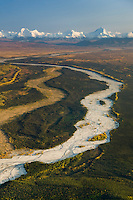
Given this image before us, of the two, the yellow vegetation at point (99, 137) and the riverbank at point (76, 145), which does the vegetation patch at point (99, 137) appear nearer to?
the yellow vegetation at point (99, 137)

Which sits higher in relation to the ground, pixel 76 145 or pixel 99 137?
pixel 99 137

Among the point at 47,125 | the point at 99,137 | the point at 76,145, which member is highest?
the point at 47,125

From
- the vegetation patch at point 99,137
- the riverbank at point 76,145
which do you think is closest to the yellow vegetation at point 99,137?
the vegetation patch at point 99,137

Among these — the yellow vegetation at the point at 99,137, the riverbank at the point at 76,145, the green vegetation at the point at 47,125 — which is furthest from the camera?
the yellow vegetation at the point at 99,137

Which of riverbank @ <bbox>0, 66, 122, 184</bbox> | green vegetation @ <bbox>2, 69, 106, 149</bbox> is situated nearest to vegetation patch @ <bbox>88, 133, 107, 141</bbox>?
riverbank @ <bbox>0, 66, 122, 184</bbox>

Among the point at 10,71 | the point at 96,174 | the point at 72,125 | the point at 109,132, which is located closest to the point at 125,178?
the point at 96,174

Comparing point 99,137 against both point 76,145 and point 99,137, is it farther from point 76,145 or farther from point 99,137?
point 76,145

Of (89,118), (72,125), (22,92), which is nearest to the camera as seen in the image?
(72,125)

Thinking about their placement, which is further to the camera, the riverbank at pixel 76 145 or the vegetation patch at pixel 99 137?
the vegetation patch at pixel 99 137

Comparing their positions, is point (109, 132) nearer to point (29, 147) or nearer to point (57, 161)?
point (57, 161)

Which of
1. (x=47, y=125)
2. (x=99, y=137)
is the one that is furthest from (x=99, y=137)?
(x=47, y=125)

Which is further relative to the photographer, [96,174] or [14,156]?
[14,156]
